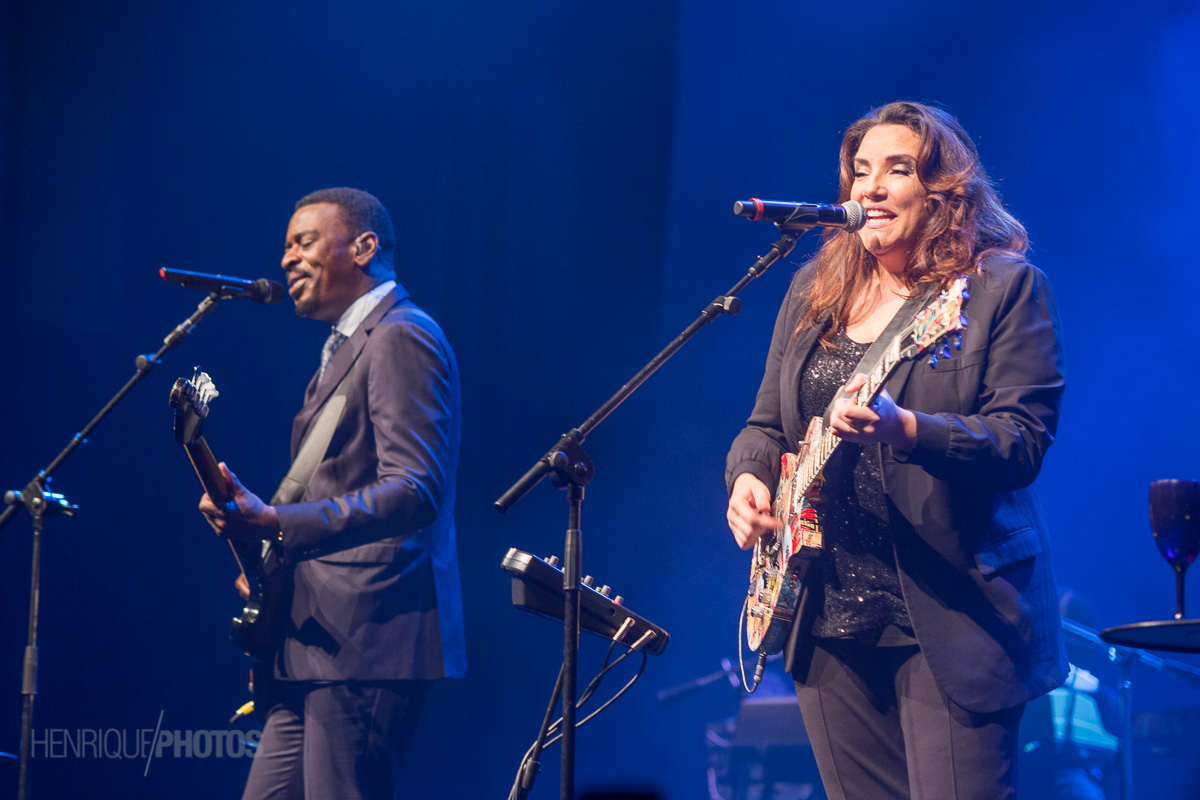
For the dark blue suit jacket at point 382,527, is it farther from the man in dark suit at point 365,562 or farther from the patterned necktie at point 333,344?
the patterned necktie at point 333,344

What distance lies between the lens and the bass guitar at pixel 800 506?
1783mm

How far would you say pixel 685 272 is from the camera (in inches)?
189

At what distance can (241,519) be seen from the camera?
9.14ft

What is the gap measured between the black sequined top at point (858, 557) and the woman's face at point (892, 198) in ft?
1.57

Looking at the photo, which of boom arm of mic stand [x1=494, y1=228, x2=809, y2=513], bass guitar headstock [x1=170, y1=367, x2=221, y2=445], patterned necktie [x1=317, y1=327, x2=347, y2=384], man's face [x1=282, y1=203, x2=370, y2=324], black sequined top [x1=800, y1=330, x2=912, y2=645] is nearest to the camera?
black sequined top [x1=800, y1=330, x2=912, y2=645]

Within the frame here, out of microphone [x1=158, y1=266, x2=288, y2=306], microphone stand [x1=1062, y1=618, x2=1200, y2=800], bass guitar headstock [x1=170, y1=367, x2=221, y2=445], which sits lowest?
microphone stand [x1=1062, y1=618, x2=1200, y2=800]

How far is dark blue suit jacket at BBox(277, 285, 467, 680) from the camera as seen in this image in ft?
9.16

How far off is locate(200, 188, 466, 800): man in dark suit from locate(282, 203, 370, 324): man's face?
1.14 ft

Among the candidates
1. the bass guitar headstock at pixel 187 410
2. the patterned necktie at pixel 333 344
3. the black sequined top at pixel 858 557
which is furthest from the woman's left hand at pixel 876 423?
the patterned necktie at pixel 333 344

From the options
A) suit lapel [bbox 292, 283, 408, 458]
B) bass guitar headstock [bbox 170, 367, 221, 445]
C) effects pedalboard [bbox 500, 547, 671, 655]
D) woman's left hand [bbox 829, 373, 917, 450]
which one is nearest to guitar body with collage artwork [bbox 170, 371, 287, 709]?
bass guitar headstock [bbox 170, 367, 221, 445]

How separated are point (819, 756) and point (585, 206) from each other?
3.18 meters

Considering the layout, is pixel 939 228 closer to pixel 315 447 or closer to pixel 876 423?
pixel 876 423

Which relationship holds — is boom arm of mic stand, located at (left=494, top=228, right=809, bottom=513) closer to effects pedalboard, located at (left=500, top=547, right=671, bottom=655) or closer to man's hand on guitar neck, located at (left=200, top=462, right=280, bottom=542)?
effects pedalboard, located at (left=500, top=547, right=671, bottom=655)

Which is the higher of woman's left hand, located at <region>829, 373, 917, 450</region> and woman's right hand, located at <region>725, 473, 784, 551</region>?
woman's left hand, located at <region>829, 373, 917, 450</region>
